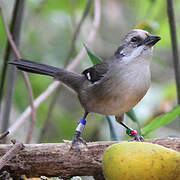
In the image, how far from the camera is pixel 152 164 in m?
1.39

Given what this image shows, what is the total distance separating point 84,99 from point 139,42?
0.53 metres

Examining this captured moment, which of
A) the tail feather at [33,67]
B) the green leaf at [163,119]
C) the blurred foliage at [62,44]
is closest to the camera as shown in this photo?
the green leaf at [163,119]

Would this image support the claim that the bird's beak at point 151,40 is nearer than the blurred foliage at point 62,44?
Yes

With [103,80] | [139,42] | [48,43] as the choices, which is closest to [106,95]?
[103,80]

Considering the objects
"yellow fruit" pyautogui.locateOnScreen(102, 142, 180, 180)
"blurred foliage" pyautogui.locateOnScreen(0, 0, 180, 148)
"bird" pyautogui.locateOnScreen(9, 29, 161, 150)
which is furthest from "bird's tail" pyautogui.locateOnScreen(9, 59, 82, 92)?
"yellow fruit" pyautogui.locateOnScreen(102, 142, 180, 180)

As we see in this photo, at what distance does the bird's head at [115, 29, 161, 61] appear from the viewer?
99.3 inches

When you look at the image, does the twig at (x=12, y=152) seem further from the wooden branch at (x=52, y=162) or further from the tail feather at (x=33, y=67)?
the tail feather at (x=33, y=67)

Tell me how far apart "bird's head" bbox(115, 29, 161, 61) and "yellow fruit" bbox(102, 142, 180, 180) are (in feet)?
3.79

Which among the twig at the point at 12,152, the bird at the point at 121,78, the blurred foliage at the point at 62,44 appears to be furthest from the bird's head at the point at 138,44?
the twig at the point at 12,152

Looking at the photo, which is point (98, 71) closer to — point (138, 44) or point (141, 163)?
point (138, 44)

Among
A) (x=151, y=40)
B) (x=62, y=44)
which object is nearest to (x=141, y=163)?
(x=151, y=40)

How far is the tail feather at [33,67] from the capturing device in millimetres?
2740

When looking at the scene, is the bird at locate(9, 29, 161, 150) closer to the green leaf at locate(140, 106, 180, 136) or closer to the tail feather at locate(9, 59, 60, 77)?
the tail feather at locate(9, 59, 60, 77)

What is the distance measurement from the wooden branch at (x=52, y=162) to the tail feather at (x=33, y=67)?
989 millimetres
